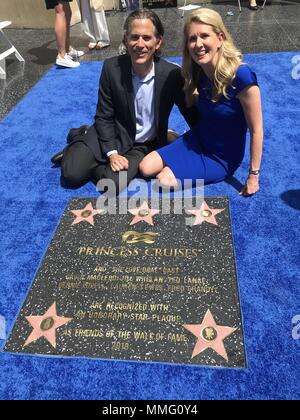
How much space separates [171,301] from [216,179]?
127 centimetres

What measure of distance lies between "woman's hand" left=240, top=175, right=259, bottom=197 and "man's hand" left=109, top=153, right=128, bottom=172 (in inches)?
38.6

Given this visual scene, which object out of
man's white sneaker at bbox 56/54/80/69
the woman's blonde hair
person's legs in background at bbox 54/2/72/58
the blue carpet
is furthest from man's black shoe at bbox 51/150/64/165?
person's legs in background at bbox 54/2/72/58

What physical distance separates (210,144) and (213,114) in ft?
0.94

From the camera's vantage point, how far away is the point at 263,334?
6.34 ft

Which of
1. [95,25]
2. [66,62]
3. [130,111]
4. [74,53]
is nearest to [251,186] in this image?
[130,111]

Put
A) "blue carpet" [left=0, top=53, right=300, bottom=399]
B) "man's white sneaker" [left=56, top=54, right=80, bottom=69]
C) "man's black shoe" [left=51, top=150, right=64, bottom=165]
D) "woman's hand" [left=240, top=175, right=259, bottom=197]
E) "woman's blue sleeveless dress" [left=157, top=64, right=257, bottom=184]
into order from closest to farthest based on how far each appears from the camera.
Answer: "blue carpet" [left=0, top=53, right=300, bottom=399], "woman's blue sleeveless dress" [left=157, top=64, right=257, bottom=184], "woman's hand" [left=240, top=175, right=259, bottom=197], "man's black shoe" [left=51, top=150, right=64, bottom=165], "man's white sneaker" [left=56, top=54, right=80, bottom=69]

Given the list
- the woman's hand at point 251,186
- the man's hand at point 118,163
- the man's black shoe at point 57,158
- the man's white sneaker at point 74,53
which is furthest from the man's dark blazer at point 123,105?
the man's white sneaker at point 74,53

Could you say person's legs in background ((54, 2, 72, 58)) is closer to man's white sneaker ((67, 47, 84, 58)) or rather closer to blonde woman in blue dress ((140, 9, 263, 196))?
man's white sneaker ((67, 47, 84, 58))

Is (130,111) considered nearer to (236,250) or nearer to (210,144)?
(210,144)

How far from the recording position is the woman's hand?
110 inches

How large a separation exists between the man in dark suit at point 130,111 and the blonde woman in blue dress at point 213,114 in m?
0.17

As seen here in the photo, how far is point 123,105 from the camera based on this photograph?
115 inches

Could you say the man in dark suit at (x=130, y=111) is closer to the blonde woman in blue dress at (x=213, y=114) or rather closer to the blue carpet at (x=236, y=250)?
the blonde woman in blue dress at (x=213, y=114)

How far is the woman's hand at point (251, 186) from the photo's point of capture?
2.80 meters
